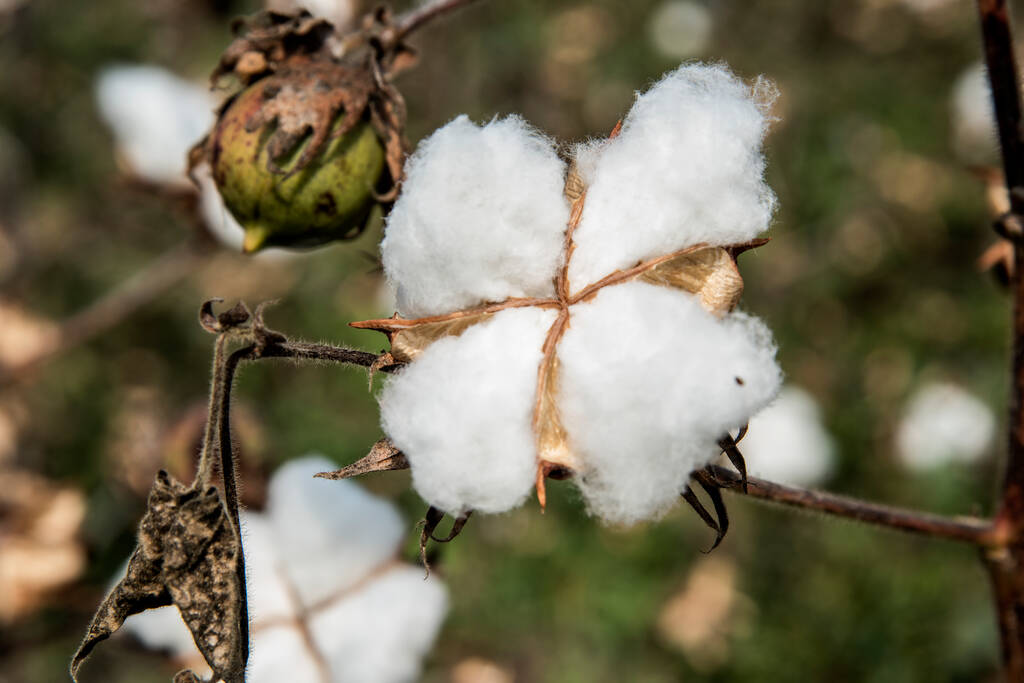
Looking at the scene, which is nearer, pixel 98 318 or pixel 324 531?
pixel 324 531

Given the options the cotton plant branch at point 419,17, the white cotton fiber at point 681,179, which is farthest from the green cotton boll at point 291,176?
the white cotton fiber at point 681,179

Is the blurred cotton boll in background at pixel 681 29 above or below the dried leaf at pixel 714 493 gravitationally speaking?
below

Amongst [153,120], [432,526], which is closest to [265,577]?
[432,526]

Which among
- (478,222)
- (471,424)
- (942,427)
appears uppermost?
(478,222)

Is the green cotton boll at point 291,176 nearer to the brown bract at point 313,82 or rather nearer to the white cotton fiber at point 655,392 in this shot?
the brown bract at point 313,82

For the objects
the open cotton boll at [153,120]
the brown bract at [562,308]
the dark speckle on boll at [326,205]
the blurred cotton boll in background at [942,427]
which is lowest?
the blurred cotton boll in background at [942,427]

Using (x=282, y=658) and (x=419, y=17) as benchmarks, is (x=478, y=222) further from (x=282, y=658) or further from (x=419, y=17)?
(x=282, y=658)

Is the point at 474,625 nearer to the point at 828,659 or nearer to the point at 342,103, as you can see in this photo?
the point at 828,659

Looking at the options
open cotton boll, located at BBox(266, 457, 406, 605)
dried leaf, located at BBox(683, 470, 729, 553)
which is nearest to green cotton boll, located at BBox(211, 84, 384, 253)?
open cotton boll, located at BBox(266, 457, 406, 605)
